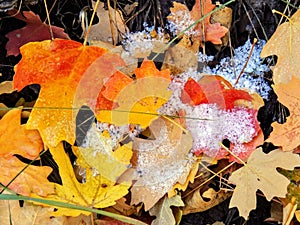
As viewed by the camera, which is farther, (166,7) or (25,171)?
(166,7)

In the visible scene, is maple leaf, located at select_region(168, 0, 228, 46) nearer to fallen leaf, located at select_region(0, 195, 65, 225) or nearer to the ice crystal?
the ice crystal

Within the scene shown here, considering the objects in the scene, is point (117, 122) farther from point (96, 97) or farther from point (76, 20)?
point (76, 20)

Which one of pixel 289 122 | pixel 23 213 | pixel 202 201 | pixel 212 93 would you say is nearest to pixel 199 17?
pixel 212 93

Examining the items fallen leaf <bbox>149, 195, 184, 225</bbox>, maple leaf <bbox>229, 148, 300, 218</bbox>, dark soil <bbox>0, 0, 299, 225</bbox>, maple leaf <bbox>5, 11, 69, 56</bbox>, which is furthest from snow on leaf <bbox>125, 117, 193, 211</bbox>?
maple leaf <bbox>5, 11, 69, 56</bbox>

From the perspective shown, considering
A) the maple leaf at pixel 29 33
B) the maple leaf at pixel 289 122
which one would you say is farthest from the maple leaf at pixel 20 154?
the maple leaf at pixel 289 122

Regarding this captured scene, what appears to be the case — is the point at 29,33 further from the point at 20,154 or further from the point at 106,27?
the point at 20,154

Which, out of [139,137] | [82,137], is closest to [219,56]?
[139,137]
